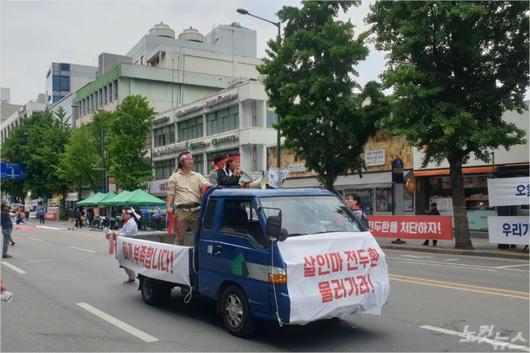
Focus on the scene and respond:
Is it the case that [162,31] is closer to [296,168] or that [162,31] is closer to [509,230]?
[296,168]

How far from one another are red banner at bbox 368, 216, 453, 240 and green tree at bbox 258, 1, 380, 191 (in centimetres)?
338

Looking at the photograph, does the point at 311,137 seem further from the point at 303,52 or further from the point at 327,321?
the point at 327,321

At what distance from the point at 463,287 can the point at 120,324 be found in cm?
643

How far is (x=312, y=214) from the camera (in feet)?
23.0

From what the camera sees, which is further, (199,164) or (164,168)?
(164,168)

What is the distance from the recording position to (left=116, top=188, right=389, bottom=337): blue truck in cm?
624

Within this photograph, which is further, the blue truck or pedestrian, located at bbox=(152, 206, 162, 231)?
pedestrian, located at bbox=(152, 206, 162, 231)

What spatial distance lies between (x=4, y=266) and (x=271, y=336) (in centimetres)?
1093

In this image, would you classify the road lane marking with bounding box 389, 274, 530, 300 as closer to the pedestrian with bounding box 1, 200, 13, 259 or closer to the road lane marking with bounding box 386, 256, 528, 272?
the road lane marking with bounding box 386, 256, 528, 272

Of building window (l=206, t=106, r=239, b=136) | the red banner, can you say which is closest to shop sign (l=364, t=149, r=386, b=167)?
the red banner

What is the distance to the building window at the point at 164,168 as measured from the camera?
52.9m

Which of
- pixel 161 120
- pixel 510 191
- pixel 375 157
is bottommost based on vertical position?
pixel 510 191

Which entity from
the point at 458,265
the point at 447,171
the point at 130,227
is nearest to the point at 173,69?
the point at 447,171

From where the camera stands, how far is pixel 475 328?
729 centimetres
